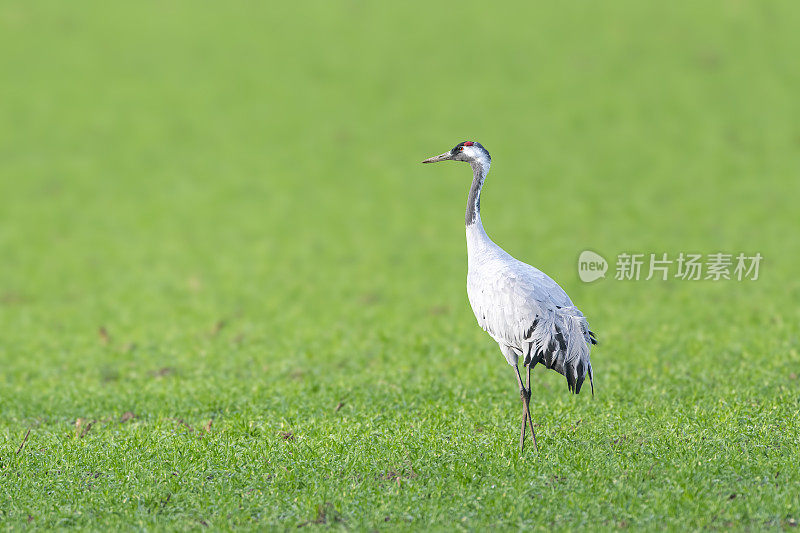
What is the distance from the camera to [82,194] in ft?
92.8

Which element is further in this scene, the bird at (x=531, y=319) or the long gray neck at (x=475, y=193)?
the long gray neck at (x=475, y=193)

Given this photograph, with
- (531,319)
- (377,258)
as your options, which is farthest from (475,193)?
(377,258)

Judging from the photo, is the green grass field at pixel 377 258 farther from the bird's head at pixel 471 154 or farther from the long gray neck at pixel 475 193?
the bird's head at pixel 471 154

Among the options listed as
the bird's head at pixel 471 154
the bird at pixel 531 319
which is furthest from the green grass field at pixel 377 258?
the bird's head at pixel 471 154

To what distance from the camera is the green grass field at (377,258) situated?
8805 millimetres

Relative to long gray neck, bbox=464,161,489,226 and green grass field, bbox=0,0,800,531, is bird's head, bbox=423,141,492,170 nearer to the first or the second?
long gray neck, bbox=464,161,489,226

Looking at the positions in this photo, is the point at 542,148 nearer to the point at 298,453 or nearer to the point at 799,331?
the point at 799,331

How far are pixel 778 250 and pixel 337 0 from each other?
84.6 ft

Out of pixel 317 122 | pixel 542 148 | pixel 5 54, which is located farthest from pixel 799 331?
pixel 5 54

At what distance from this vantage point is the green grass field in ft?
28.9

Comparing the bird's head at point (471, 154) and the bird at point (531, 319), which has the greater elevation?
the bird's head at point (471, 154)

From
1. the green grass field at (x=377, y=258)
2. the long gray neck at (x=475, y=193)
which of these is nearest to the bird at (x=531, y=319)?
the long gray neck at (x=475, y=193)

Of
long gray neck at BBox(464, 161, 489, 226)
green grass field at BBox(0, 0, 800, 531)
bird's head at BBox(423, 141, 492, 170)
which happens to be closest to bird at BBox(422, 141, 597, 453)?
long gray neck at BBox(464, 161, 489, 226)

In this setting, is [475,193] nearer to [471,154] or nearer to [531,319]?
[471,154]
